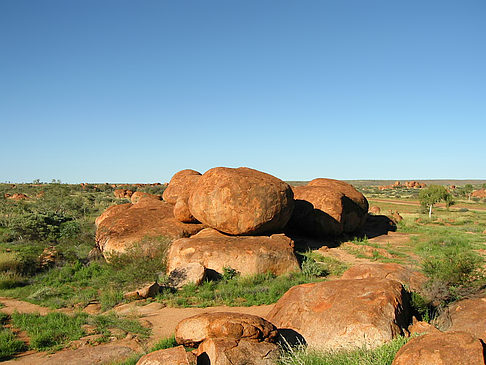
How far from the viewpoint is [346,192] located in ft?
60.3

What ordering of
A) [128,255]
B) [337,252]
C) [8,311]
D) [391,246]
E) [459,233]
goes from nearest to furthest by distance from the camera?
1. [8,311]
2. [128,255]
3. [337,252]
4. [391,246]
5. [459,233]

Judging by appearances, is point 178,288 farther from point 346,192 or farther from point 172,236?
point 346,192

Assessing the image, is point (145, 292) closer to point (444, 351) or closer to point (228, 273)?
point (228, 273)

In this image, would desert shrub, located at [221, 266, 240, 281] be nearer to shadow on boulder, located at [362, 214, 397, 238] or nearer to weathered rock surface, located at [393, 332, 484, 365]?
weathered rock surface, located at [393, 332, 484, 365]

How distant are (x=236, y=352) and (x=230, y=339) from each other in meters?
0.24

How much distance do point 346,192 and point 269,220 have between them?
24.5 ft

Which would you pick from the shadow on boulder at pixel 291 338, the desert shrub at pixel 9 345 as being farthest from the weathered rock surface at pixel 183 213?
the shadow on boulder at pixel 291 338

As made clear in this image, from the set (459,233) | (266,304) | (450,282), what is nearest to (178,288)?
(266,304)

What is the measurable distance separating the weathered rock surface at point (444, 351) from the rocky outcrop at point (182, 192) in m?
10.9

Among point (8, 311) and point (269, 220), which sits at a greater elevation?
point (269, 220)

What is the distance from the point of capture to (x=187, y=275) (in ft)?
34.3

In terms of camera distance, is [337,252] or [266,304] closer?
[266,304]

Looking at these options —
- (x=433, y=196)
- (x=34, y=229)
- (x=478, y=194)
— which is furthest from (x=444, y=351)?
(x=478, y=194)

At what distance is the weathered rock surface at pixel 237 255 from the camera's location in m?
11.0
